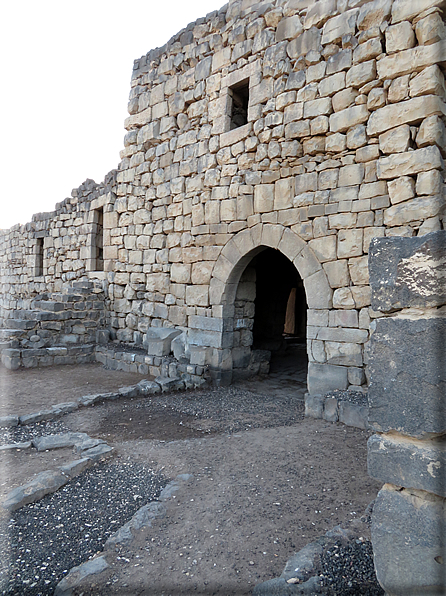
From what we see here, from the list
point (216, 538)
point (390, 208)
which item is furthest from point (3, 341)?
point (390, 208)

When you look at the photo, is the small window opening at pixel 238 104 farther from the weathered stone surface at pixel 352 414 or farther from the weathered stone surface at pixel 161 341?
the weathered stone surface at pixel 352 414

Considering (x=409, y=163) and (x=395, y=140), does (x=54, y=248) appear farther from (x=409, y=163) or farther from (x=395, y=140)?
(x=409, y=163)

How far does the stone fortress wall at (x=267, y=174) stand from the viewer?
14.1 ft

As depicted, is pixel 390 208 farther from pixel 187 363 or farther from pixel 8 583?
pixel 8 583

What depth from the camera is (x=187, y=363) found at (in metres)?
6.53

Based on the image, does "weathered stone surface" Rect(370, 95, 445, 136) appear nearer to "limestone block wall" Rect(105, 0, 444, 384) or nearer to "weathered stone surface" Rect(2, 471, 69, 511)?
"limestone block wall" Rect(105, 0, 444, 384)

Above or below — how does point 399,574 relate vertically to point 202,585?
above

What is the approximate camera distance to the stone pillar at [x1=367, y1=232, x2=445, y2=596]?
1.41m

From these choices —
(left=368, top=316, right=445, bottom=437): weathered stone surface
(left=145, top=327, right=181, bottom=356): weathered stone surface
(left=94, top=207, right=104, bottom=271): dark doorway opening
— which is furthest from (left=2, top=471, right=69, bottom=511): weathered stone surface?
(left=94, top=207, right=104, bottom=271): dark doorway opening

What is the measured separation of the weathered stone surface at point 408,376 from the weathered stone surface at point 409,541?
0.26 meters

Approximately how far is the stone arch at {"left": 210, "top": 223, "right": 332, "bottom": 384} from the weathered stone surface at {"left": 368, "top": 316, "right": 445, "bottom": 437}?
3440 millimetres

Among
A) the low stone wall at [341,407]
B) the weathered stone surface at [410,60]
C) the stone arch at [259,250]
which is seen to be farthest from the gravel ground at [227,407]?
the weathered stone surface at [410,60]

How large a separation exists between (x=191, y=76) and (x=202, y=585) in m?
7.45

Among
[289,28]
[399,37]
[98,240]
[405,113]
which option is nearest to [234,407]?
[405,113]
